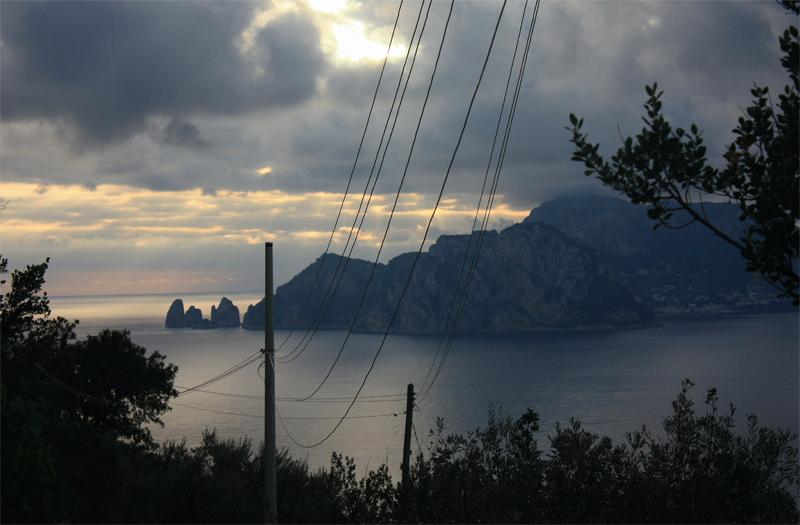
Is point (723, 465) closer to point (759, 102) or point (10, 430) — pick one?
point (759, 102)

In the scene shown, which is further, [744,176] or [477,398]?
[477,398]

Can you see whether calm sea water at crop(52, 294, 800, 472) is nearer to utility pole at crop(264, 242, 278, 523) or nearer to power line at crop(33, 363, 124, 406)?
power line at crop(33, 363, 124, 406)

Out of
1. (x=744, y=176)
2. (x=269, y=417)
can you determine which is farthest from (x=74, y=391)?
(x=744, y=176)

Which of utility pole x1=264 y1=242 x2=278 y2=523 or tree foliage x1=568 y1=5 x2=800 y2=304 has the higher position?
tree foliage x1=568 y1=5 x2=800 y2=304

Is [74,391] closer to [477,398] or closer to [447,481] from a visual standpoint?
[447,481]

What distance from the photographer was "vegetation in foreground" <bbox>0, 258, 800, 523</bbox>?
680 inches

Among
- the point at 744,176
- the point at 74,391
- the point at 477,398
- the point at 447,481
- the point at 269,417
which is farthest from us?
the point at 477,398

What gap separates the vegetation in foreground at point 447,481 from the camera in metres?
17.3

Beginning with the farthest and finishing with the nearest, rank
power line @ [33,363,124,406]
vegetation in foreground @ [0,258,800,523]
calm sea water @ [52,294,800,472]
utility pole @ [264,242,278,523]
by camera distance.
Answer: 1. calm sea water @ [52,294,800,472]
2. power line @ [33,363,124,406]
3. utility pole @ [264,242,278,523]
4. vegetation in foreground @ [0,258,800,523]

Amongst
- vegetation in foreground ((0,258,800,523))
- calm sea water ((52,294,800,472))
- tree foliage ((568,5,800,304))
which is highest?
tree foliage ((568,5,800,304))

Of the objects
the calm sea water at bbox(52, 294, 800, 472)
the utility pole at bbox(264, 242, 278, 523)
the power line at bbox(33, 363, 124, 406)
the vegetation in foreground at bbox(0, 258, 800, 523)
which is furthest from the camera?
the calm sea water at bbox(52, 294, 800, 472)

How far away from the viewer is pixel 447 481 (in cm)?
1975

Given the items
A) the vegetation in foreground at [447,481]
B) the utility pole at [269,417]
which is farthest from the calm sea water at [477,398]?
the utility pole at [269,417]

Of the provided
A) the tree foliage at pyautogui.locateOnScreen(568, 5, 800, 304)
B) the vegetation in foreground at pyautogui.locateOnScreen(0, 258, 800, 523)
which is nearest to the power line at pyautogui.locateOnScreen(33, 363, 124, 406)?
the vegetation in foreground at pyautogui.locateOnScreen(0, 258, 800, 523)
